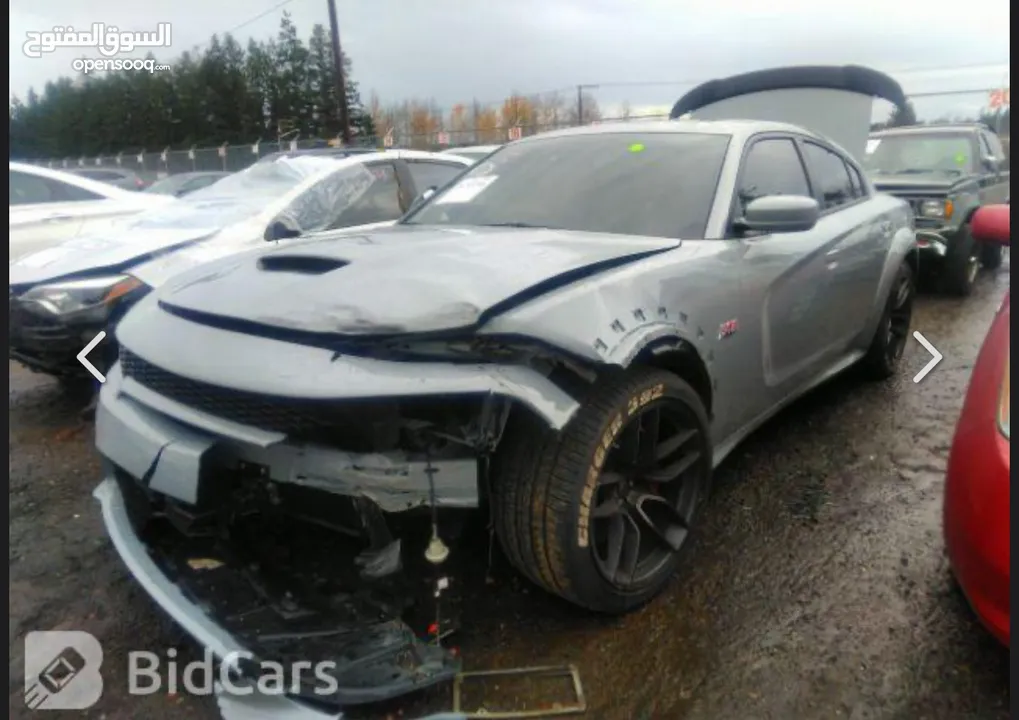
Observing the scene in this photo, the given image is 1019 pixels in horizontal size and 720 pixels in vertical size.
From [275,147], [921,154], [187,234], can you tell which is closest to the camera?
[187,234]

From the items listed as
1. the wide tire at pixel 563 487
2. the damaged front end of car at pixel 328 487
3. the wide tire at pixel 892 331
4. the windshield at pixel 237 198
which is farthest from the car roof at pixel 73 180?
the wide tire at pixel 892 331

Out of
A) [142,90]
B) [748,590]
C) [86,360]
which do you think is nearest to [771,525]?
[748,590]

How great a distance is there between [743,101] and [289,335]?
572 centimetres

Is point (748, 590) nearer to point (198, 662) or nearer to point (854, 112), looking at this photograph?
point (198, 662)

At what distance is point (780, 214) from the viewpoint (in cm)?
271

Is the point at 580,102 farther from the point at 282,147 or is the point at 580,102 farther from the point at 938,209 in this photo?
the point at 938,209

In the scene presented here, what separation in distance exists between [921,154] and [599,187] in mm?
6799

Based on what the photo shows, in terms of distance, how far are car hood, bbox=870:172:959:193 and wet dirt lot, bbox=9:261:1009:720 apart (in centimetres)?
429

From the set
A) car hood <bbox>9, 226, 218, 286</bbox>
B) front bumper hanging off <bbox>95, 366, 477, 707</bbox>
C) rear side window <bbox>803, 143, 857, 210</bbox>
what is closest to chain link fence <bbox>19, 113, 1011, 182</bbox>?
car hood <bbox>9, 226, 218, 286</bbox>

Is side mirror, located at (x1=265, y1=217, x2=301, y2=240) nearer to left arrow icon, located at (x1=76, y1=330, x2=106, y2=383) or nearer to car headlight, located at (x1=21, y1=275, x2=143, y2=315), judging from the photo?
car headlight, located at (x1=21, y1=275, x2=143, y2=315)

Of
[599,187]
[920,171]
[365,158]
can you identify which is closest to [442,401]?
[599,187]

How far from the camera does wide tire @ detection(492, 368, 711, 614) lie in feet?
6.59

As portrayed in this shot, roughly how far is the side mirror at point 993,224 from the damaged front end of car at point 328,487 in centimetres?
190

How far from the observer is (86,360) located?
4.12 meters
